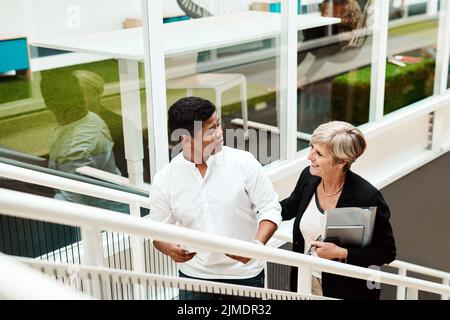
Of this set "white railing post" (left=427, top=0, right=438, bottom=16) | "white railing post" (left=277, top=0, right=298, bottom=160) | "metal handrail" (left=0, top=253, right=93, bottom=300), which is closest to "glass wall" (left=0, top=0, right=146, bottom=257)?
"white railing post" (left=277, top=0, right=298, bottom=160)

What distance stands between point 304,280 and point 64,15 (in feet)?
7.28

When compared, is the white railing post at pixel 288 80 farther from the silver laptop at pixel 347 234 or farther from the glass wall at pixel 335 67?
the silver laptop at pixel 347 234

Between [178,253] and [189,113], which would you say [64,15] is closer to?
[189,113]

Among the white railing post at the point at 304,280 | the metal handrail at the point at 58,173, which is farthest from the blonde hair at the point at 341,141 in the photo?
the metal handrail at the point at 58,173

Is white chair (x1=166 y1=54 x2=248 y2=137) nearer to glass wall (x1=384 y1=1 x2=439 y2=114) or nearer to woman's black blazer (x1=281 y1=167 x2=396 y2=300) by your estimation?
woman's black blazer (x1=281 y1=167 x2=396 y2=300)

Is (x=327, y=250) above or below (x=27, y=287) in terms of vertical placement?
below

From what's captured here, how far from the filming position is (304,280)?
2641 mm

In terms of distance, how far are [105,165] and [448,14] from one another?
495 centimetres

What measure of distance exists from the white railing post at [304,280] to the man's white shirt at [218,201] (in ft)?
0.69

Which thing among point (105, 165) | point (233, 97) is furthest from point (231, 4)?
point (105, 165)

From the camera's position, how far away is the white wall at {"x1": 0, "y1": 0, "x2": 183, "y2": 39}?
3.59 metres

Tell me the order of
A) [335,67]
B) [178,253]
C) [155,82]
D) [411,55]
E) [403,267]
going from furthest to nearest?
[411,55], [335,67], [403,267], [155,82], [178,253]

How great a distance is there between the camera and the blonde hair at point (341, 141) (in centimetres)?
259
